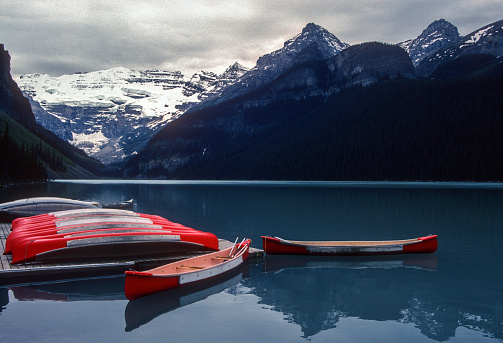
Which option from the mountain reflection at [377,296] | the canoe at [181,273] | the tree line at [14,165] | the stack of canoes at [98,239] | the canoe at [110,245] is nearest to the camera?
the mountain reflection at [377,296]

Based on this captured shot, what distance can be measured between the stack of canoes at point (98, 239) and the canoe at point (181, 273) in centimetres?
244

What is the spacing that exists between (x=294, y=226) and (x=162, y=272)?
83.8 feet

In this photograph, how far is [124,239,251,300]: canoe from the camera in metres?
17.5

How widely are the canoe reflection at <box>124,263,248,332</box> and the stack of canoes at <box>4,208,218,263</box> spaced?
4.23 meters

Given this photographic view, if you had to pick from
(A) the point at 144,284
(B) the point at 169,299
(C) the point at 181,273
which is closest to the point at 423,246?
(C) the point at 181,273

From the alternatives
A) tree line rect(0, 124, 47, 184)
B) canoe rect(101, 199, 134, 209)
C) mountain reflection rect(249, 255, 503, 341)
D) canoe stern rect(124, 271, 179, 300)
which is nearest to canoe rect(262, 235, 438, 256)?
mountain reflection rect(249, 255, 503, 341)

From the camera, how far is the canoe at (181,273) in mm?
17531

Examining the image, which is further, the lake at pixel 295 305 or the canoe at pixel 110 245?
the canoe at pixel 110 245

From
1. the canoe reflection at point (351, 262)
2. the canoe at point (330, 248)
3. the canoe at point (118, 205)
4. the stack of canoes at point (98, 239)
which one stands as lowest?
the canoe reflection at point (351, 262)

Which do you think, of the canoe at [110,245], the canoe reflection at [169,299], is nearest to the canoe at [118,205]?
the canoe at [110,245]

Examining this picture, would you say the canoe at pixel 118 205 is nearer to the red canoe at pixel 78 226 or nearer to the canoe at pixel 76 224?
the canoe at pixel 76 224

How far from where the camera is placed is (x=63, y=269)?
2048cm

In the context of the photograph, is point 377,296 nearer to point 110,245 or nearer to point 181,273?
point 181,273

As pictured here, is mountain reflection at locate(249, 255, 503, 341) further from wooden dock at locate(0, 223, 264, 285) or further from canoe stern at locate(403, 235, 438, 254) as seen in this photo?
wooden dock at locate(0, 223, 264, 285)
